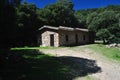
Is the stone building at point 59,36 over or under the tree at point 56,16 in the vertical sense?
under

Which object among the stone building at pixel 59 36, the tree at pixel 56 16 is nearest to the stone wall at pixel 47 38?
the stone building at pixel 59 36

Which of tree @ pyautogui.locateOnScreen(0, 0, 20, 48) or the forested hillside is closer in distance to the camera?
tree @ pyautogui.locateOnScreen(0, 0, 20, 48)

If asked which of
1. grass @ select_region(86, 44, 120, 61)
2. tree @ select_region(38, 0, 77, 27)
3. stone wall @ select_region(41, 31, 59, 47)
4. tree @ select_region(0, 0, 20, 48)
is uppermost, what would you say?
tree @ select_region(38, 0, 77, 27)

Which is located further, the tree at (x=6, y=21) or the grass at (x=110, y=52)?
the grass at (x=110, y=52)

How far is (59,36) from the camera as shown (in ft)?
91.2

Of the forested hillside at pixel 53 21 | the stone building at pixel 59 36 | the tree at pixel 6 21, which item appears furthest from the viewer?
the forested hillside at pixel 53 21

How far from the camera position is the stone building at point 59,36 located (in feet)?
91.8

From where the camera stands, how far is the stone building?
27984 mm

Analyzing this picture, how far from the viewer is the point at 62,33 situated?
28.4 meters

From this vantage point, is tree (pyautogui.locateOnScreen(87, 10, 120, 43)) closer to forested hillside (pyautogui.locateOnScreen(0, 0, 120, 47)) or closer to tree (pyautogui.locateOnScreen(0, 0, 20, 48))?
forested hillside (pyautogui.locateOnScreen(0, 0, 120, 47))

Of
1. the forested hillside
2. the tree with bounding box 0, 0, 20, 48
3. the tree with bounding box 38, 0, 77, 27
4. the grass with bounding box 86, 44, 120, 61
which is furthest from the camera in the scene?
the tree with bounding box 38, 0, 77, 27

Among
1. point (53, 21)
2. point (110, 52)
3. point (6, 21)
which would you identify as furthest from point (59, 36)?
point (6, 21)

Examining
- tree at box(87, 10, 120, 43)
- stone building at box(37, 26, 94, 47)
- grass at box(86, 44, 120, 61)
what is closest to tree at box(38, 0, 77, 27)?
stone building at box(37, 26, 94, 47)

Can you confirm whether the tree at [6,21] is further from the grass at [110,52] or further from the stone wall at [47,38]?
the stone wall at [47,38]
